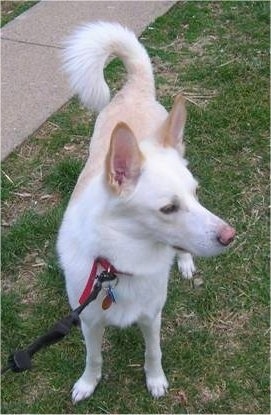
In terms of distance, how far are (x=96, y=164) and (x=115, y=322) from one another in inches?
25.7

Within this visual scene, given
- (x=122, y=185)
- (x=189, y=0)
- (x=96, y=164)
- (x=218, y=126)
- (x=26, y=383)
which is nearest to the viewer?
(x=122, y=185)

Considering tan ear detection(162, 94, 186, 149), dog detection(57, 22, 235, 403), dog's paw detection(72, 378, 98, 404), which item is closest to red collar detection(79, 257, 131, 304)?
dog detection(57, 22, 235, 403)

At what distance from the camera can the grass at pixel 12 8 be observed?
17.8 ft

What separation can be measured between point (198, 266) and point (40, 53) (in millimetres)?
A: 2450

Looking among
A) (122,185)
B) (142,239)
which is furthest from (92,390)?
(122,185)

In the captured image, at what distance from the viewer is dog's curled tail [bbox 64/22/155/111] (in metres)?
3.03

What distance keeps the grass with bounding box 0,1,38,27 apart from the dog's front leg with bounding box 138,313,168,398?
3607mm

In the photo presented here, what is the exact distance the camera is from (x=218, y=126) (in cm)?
411

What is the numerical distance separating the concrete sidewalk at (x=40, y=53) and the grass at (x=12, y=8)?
88mm

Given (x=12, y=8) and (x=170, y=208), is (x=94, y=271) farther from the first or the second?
(x=12, y=8)

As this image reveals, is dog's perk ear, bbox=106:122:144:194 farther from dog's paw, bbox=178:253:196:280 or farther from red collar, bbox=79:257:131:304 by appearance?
dog's paw, bbox=178:253:196:280

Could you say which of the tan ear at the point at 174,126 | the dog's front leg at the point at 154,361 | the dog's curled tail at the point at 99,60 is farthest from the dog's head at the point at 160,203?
the dog's curled tail at the point at 99,60

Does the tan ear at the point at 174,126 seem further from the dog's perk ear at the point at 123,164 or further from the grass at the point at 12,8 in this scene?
the grass at the point at 12,8

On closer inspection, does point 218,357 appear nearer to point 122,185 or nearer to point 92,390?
point 92,390
